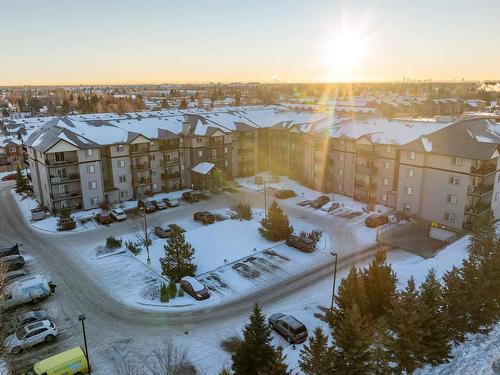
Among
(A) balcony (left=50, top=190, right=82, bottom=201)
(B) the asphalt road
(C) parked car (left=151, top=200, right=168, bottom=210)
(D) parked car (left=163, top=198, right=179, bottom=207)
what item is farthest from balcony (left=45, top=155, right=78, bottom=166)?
(B) the asphalt road

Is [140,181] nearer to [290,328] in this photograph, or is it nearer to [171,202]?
[171,202]

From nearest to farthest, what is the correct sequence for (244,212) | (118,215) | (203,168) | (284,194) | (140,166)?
(244,212) < (118,215) < (140,166) < (284,194) < (203,168)

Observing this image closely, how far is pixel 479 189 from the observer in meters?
45.2

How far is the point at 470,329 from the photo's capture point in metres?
29.5

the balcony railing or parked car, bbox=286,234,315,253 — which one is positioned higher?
the balcony railing

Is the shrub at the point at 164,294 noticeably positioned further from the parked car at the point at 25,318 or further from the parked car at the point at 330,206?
the parked car at the point at 330,206

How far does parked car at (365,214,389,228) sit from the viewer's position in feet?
161

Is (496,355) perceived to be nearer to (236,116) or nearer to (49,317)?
(49,317)

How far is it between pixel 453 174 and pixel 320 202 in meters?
17.6

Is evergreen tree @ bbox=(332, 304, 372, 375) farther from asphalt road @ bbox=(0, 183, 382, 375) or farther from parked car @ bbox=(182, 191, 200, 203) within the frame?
parked car @ bbox=(182, 191, 200, 203)

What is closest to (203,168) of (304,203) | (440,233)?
(304,203)

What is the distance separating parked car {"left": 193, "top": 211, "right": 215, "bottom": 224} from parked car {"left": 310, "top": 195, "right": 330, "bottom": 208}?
580 inches

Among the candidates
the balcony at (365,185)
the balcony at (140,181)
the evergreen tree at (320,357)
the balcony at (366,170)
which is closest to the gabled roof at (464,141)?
the balcony at (366,170)

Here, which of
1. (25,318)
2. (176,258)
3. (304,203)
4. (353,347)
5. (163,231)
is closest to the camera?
(353,347)
